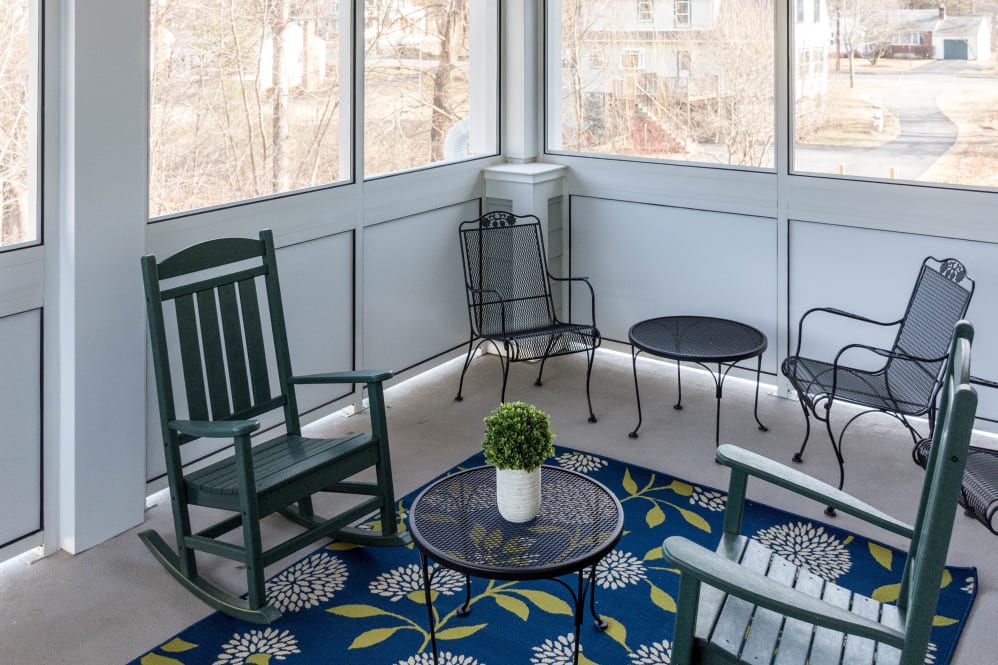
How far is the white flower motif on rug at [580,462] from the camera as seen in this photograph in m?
4.45

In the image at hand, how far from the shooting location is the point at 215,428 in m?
3.27

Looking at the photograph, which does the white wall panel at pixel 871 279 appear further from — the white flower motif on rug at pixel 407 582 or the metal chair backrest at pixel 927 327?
the white flower motif on rug at pixel 407 582

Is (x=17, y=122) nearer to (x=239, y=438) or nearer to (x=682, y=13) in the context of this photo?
(x=239, y=438)

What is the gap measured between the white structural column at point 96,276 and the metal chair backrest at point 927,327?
2962 millimetres

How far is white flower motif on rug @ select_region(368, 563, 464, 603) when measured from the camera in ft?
11.3

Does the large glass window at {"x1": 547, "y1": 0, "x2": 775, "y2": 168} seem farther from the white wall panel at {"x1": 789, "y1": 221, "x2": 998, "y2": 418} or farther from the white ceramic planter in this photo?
the white ceramic planter

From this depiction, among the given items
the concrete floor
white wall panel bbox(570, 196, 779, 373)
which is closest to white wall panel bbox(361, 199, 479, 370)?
the concrete floor

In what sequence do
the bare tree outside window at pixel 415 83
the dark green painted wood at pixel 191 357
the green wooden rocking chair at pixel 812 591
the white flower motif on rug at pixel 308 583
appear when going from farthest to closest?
the bare tree outside window at pixel 415 83, the dark green painted wood at pixel 191 357, the white flower motif on rug at pixel 308 583, the green wooden rocking chair at pixel 812 591

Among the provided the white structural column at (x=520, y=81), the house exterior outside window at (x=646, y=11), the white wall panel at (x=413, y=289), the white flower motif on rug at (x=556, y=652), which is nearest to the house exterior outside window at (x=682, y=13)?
the house exterior outside window at (x=646, y=11)

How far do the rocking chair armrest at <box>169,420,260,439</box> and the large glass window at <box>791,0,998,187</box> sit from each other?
3.07 meters

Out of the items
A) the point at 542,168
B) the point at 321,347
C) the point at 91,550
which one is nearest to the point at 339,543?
the point at 91,550

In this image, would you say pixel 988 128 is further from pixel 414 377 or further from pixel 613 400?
pixel 414 377

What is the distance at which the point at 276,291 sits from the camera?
3838 mm

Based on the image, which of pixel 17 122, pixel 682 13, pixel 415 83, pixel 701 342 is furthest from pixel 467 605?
pixel 682 13
